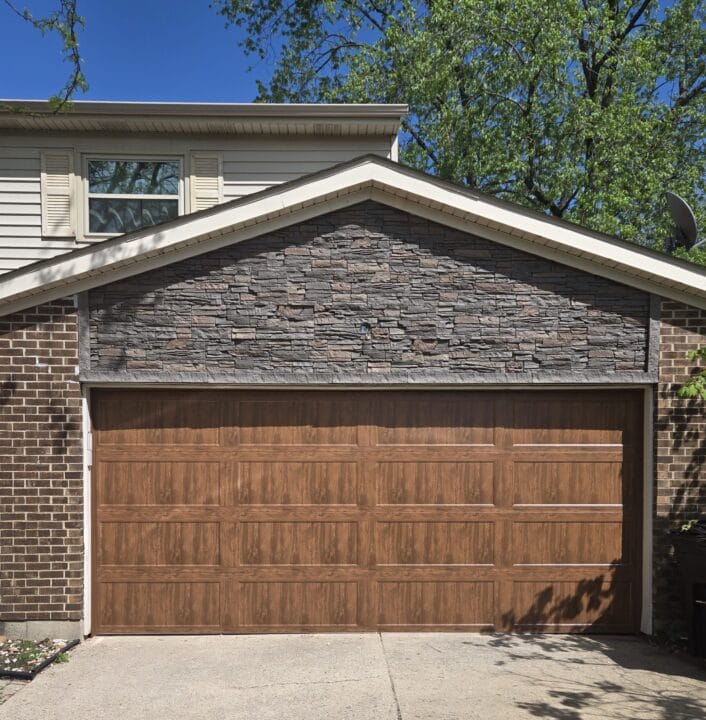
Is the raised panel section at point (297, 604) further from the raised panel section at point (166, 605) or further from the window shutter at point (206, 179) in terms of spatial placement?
the window shutter at point (206, 179)

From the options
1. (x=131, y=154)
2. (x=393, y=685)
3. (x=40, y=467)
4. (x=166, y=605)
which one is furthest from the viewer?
(x=131, y=154)

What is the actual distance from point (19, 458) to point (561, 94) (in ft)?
44.2

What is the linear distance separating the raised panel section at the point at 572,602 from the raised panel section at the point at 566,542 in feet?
0.72

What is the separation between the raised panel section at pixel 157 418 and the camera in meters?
5.96

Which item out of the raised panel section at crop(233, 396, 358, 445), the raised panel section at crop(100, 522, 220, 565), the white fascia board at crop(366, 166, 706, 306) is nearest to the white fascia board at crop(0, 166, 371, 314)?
the white fascia board at crop(366, 166, 706, 306)

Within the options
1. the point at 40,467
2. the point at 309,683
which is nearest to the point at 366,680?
the point at 309,683

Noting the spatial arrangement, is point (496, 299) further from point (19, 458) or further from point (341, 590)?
point (19, 458)

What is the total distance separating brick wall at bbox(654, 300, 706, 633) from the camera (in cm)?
580

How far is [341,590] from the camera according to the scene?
5996 millimetres

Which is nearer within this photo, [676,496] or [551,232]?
[551,232]

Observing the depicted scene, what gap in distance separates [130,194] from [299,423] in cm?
419

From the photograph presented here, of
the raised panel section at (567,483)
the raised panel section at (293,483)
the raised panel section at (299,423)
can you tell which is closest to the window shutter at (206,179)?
the raised panel section at (299,423)

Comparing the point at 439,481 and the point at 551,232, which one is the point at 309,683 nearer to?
the point at 439,481

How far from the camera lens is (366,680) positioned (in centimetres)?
495
